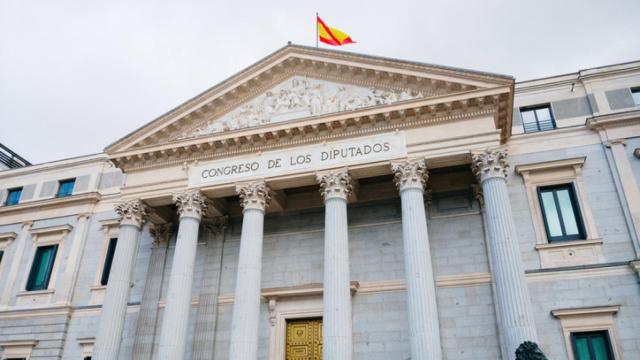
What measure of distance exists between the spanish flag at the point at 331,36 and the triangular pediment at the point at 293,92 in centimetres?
241

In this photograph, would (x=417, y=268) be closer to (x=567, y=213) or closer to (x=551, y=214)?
(x=551, y=214)

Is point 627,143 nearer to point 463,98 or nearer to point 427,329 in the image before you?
point 463,98

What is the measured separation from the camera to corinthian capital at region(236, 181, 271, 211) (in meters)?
19.4

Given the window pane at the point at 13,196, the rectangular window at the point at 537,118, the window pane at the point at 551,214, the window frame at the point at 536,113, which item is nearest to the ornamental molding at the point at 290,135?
the window frame at the point at 536,113

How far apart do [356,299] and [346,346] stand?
401 cm

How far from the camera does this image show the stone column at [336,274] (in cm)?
1588

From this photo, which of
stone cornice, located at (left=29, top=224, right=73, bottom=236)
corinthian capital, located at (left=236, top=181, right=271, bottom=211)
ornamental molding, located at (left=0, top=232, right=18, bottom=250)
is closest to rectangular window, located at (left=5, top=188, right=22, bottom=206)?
ornamental molding, located at (left=0, top=232, right=18, bottom=250)

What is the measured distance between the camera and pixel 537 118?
21.2 m

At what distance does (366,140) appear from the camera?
19062 millimetres

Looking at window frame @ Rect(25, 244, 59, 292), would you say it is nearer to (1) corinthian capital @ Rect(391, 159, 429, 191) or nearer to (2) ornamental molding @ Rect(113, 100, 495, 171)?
(2) ornamental molding @ Rect(113, 100, 495, 171)

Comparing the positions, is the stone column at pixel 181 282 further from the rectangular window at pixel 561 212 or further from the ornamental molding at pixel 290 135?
the rectangular window at pixel 561 212

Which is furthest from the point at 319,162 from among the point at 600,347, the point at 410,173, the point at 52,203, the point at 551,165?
the point at 52,203

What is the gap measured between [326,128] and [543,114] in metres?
9.23

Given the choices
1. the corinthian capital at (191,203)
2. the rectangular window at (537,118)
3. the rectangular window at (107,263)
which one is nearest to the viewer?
the corinthian capital at (191,203)
